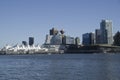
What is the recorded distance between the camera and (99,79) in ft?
148

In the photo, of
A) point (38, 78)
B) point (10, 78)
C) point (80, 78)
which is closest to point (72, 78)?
point (80, 78)

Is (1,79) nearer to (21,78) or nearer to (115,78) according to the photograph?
(21,78)

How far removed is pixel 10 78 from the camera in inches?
1876

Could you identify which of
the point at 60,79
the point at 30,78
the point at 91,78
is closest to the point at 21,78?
the point at 30,78

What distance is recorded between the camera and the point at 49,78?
47438 millimetres

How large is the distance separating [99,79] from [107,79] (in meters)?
1.01

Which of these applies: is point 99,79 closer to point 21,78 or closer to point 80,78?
point 80,78

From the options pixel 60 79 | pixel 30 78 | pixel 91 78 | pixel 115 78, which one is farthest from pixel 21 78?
pixel 115 78

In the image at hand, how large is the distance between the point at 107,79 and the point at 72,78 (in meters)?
4.67

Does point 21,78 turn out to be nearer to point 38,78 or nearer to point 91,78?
point 38,78

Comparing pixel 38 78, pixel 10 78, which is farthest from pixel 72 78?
pixel 10 78

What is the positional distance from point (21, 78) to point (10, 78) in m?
1.56

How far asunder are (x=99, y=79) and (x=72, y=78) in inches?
145

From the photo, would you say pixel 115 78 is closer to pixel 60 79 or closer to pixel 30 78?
pixel 60 79
